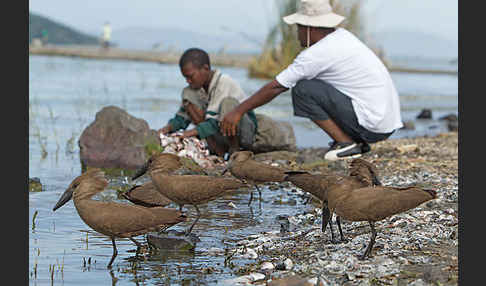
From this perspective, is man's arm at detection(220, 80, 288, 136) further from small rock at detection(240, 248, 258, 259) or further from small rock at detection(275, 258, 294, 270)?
small rock at detection(275, 258, 294, 270)

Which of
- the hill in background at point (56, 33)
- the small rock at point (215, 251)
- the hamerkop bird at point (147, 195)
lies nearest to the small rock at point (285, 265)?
the small rock at point (215, 251)

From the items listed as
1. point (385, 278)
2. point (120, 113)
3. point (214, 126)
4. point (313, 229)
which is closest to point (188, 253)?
point (313, 229)

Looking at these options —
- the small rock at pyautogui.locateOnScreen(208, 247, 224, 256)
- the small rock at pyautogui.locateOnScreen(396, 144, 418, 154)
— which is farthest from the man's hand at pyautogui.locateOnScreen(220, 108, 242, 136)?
the small rock at pyautogui.locateOnScreen(208, 247, 224, 256)

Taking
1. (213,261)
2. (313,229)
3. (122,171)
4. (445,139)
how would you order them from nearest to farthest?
(213,261)
(313,229)
(122,171)
(445,139)

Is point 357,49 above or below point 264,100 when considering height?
above

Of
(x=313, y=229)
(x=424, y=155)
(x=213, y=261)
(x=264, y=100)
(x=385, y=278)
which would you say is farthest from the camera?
(x=424, y=155)

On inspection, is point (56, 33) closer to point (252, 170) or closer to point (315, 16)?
point (315, 16)

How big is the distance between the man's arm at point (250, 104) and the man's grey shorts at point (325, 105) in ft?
1.89

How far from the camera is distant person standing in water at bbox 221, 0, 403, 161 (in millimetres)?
7699

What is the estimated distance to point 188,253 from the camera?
504cm

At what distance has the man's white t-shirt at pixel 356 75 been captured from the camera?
25.5 feet

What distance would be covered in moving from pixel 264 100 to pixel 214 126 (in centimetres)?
95

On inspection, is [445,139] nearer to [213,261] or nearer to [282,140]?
[282,140]

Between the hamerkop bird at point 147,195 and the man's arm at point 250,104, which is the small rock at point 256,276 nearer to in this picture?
the hamerkop bird at point 147,195
